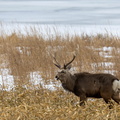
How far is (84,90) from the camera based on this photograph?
662 cm

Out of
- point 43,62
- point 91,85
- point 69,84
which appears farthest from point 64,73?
point 43,62

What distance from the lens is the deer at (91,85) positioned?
6.33m

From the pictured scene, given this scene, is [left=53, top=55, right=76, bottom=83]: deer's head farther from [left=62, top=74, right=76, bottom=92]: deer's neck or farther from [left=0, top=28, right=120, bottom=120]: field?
[left=0, top=28, right=120, bottom=120]: field

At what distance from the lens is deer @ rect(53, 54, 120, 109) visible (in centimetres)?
633

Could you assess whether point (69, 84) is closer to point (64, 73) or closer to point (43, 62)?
point (64, 73)

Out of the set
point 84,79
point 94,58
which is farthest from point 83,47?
point 84,79

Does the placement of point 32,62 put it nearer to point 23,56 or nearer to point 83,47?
point 23,56

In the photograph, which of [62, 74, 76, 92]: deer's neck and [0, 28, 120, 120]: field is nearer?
[62, 74, 76, 92]: deer's neck

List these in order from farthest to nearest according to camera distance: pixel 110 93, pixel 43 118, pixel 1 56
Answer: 1. pixel 1 56
2. pixel 110 93
3. pixel 43 118

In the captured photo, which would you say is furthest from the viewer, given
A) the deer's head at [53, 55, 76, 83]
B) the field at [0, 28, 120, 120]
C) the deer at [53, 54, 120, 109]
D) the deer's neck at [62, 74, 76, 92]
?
the field at [0, 28, 120, 120]

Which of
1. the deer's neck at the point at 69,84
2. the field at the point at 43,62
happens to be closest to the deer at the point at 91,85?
the deer's neck at the point at 69,84

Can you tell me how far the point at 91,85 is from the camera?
6566mm

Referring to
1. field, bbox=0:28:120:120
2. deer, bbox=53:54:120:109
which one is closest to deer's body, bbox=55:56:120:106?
deer, bbox=53:54:120:109

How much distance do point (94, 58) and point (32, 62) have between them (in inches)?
69.6
